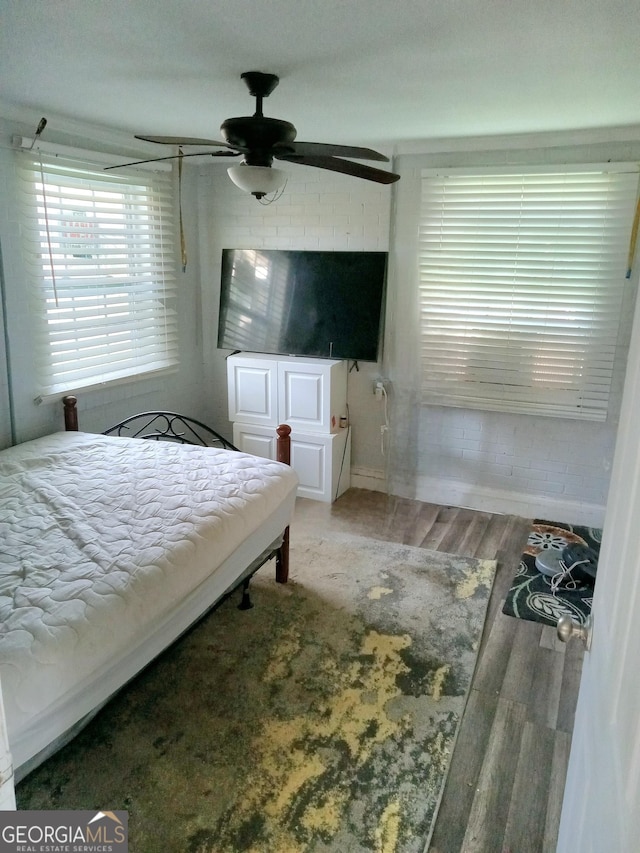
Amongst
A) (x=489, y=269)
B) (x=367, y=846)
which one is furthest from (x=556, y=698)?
(x=489, y=269)

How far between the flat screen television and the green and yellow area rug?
6.01ft

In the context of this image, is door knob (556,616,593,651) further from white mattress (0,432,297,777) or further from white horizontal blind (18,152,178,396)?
white horizontal blind (18,152,178,396)

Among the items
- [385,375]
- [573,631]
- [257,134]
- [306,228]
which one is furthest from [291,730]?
[306,228]

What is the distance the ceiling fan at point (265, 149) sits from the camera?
2.19 m

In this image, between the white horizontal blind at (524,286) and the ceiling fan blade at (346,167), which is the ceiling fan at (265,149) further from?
the white horizontal blind at (524,286)

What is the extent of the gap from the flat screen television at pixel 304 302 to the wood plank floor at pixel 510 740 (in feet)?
5.33

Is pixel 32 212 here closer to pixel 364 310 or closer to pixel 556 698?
pixel 364 310

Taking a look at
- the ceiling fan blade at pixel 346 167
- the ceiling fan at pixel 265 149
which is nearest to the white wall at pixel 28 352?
the ceiling fan at pixel 265 149

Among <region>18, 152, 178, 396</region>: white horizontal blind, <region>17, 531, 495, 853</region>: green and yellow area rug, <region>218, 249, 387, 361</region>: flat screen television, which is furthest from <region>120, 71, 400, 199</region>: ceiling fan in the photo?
<region>17, 531, 495, 853</region>: green and yellow area rug

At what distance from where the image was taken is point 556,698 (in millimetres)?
2352

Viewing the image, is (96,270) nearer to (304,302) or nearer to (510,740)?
(304,302)

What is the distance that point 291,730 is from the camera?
84.6 inches

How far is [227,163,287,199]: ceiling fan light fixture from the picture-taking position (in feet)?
7.54

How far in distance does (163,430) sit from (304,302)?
1.41 meters
